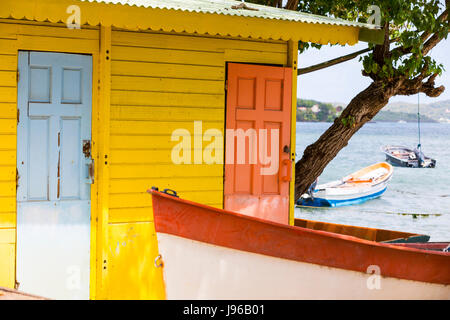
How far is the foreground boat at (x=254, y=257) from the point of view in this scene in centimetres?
529

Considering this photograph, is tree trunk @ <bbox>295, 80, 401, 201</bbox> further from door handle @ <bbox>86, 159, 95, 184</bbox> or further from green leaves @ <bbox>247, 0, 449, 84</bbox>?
door handle @ <bbox>86, 159, 95, 184</bbox>

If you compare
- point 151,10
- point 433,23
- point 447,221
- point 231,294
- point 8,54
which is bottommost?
point 447,221

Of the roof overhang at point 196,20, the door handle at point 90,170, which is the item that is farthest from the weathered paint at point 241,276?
the roof overhang at point 196,20

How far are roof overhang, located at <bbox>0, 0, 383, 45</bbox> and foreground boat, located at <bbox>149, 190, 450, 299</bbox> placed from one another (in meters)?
1.53

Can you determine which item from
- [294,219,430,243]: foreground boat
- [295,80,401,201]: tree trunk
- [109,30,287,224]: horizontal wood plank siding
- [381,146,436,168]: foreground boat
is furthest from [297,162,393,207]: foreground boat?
[109,30,287,224]: horizontal wood plank siding

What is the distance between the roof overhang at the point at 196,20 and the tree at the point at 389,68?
9.38ft

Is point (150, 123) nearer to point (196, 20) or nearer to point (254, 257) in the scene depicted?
point (196, 20)

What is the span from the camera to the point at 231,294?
5.46m

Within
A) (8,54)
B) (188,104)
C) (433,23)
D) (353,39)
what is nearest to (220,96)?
(188,104)

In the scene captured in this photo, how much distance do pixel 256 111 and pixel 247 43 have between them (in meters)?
0.72

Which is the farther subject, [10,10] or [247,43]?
[247,43]

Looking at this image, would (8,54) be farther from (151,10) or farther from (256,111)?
(256,111)

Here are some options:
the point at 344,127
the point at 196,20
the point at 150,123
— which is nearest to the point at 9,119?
the point at 150,123

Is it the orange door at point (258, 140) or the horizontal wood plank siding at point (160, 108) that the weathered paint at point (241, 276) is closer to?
the horizontal wood plank siding at point (160, 108)
